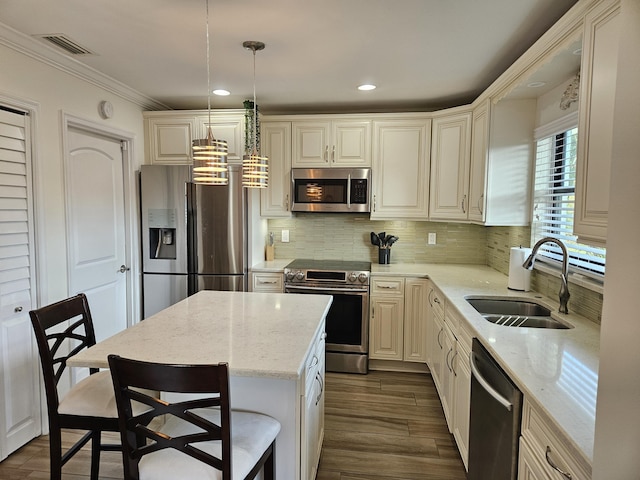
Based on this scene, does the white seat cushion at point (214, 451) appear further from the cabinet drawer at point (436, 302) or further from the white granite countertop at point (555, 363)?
the cabinet drawer at point (436, 302)

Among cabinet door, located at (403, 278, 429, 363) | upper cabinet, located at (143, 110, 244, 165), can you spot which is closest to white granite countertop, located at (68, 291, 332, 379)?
cabinet door, located at (403, 278, 429, 363)

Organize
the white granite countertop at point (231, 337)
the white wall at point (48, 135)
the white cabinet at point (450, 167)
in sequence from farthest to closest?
1. the white cabinet at point (450, 167)
2. the white wall at point (48, 135)
3. the white granite countertop at point (231, 337)

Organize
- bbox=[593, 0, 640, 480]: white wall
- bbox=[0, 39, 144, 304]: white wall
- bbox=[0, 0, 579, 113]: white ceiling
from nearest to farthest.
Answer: bbox=[593, 0, 640, 480]: white wall, bbox=[0, 0, 579, 113]: white ceiling, bbox=[0, 39, 144, 304]: white wall

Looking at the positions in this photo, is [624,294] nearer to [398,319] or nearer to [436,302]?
[436,302]

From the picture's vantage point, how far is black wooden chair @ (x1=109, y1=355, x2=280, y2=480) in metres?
1.13

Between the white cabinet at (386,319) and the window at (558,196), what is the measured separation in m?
A: 1.20

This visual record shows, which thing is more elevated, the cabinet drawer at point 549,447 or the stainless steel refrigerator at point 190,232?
the stainless steel refrigerator at point 190,232

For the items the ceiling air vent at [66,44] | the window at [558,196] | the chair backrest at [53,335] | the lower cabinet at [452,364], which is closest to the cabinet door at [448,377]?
the lower cabinet at [452,364]

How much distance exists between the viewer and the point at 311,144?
377 centimetres

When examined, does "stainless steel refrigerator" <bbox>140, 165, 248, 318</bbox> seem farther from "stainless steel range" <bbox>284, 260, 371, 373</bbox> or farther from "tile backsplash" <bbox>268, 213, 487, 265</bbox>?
"tile backsplash" <bbox>268, 213, 487, 265</bbox>

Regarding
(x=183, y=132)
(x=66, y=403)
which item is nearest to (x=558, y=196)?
(x=66, y=403)

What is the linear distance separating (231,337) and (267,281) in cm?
191

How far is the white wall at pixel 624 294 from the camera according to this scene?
756 mm

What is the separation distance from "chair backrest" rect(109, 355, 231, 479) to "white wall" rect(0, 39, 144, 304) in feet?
5.78
